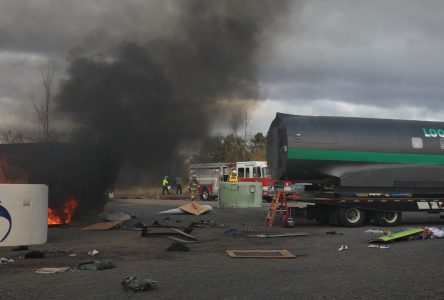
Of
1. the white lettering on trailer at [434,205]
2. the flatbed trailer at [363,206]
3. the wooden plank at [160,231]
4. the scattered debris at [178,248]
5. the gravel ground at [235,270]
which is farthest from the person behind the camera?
the white lettering on trailer at [434,205]

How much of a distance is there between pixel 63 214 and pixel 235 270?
9.72 meters

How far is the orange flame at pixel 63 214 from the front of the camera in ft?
53.0

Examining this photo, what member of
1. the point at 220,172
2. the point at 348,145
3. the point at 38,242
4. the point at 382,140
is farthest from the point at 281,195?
the point at 220,172

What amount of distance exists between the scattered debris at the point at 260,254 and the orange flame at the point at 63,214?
7885 millimetres

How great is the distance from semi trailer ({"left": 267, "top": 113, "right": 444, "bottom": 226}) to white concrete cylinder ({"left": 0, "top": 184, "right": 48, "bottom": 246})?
24.7ft

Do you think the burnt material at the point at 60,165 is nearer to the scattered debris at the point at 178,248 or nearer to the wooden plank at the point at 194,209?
the wooden plank at the point at 194,209

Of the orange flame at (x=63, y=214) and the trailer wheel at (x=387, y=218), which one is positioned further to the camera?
the trailer wheel at (x=387, y=218)

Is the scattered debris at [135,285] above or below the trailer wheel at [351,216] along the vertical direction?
below

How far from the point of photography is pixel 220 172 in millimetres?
36938

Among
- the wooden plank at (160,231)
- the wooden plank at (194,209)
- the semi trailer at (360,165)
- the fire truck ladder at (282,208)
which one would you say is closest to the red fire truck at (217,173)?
the wooden plank at (194,209)

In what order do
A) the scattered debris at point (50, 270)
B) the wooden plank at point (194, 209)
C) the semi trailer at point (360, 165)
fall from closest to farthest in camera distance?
1. the scattered debris at point (50, 270)
2. the semi trailer at point (360, 165)
3. the wooden plank at point (194, 209)

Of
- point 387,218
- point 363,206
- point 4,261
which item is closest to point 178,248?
point 4,261

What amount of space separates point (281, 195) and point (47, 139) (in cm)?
784

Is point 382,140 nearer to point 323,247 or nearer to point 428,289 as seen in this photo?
point 323,247
